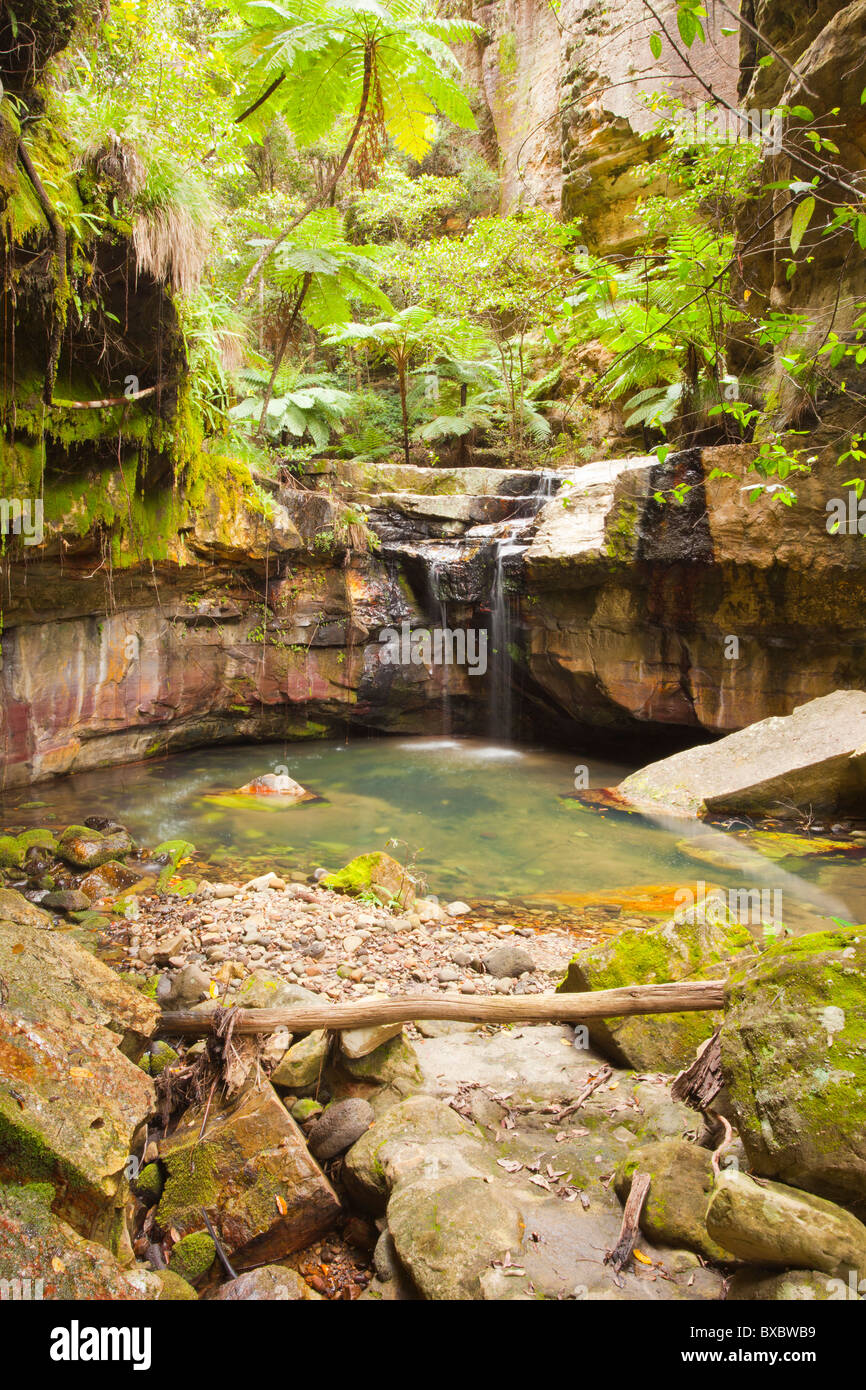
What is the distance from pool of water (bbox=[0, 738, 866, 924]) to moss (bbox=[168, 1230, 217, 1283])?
371 cm

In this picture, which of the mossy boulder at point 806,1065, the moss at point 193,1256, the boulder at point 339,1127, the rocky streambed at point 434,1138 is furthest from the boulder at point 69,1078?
the mossy boulder at point 806,1065

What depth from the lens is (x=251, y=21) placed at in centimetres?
691

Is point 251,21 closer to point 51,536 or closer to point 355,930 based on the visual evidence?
point 51,536

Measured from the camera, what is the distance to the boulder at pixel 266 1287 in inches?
83.6

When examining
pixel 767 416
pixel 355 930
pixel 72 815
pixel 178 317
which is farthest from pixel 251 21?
pixel 355 930

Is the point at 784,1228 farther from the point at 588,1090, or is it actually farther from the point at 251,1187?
the point at 251,1187

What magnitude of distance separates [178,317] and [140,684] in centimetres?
460

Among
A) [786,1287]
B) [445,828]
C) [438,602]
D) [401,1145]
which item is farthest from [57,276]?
[438,602]

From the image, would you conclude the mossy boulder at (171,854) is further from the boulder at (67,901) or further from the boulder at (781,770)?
the boulder at (781,770)

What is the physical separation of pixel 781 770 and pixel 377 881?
4.66 metres

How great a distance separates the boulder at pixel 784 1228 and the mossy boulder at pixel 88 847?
5337 mm

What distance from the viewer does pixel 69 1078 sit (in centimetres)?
221

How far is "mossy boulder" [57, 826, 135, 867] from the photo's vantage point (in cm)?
579

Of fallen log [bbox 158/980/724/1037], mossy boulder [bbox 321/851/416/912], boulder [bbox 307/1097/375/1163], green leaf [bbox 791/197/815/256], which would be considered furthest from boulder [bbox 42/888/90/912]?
green leaf [bbox 791/197/815/256]
